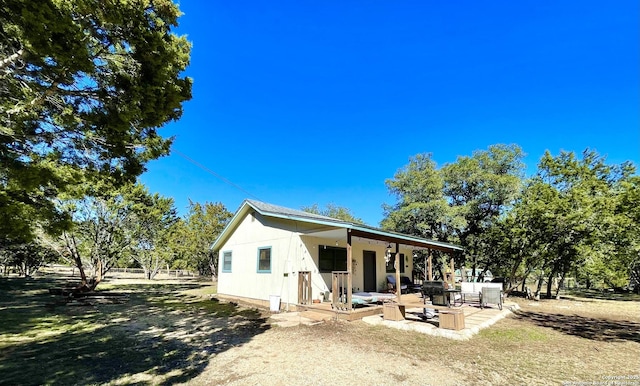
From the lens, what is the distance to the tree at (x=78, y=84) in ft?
12.0

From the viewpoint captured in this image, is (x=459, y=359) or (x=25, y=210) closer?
(x=459, y=359)

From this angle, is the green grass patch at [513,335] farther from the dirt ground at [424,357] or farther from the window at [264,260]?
the window at [264,260]

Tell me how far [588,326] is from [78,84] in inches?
527

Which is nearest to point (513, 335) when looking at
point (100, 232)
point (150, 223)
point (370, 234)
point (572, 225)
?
point (370, 234)

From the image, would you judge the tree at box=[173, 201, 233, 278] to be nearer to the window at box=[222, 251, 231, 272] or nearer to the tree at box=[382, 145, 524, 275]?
the window at box=[222, 251, 231, 272]

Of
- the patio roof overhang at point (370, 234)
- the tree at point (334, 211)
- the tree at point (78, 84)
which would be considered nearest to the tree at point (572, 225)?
the patio roof overhang at point (370, 234)

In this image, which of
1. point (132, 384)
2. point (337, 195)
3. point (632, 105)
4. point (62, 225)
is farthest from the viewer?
point (337, 195)

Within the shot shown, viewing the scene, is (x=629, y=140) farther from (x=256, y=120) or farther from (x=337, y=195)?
(x=337, y=195)

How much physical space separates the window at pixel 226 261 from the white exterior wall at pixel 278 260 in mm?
200

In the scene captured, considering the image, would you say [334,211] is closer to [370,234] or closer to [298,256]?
[298,256]

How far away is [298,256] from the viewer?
35.0 feet

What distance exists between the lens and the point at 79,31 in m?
3.63

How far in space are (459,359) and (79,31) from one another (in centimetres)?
754

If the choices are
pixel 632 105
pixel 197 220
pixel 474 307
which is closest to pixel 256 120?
pixel 197 220
